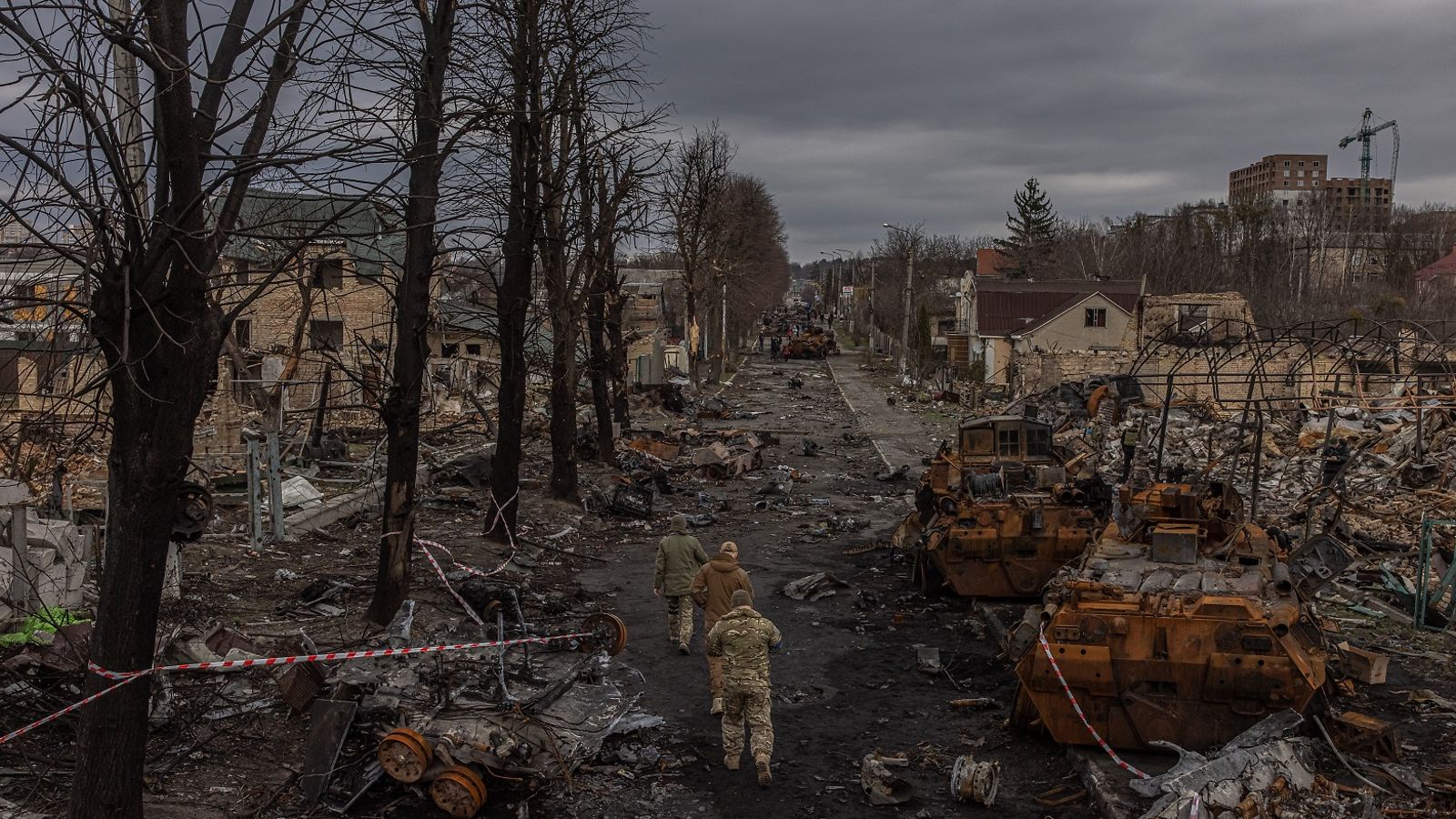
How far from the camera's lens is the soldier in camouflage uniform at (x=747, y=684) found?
8844 millimetres

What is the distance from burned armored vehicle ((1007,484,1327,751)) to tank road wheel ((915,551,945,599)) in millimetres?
5075

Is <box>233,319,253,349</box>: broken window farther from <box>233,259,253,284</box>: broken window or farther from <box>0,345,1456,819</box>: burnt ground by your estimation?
<box>233,259,253,284</box>: broken window

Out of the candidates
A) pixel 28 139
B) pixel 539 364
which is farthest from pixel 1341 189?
pixel 28 139

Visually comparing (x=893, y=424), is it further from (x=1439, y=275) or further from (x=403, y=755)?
(x=1439, y=275)

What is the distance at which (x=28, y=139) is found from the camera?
210 inches

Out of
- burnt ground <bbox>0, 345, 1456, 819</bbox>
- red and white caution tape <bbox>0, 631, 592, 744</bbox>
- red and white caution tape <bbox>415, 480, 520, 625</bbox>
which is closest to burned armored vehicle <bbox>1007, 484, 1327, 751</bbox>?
burnt ground <bbox>0, 345, 1456, 819</bbox>

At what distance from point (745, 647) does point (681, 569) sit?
349 centimetres

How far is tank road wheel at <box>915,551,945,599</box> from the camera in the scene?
1520 cm

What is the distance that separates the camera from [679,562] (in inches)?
484

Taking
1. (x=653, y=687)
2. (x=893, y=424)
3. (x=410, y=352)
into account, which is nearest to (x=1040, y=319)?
(x=893, y=424)

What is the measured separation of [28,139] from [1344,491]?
1933cm

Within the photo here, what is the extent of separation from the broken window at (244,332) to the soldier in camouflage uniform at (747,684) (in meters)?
23.3

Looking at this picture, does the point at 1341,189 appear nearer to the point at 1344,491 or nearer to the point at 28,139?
the point at 1344,491

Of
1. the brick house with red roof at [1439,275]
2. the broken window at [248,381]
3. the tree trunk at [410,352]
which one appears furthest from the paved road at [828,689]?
the brick house with red roof at [1439,275]
